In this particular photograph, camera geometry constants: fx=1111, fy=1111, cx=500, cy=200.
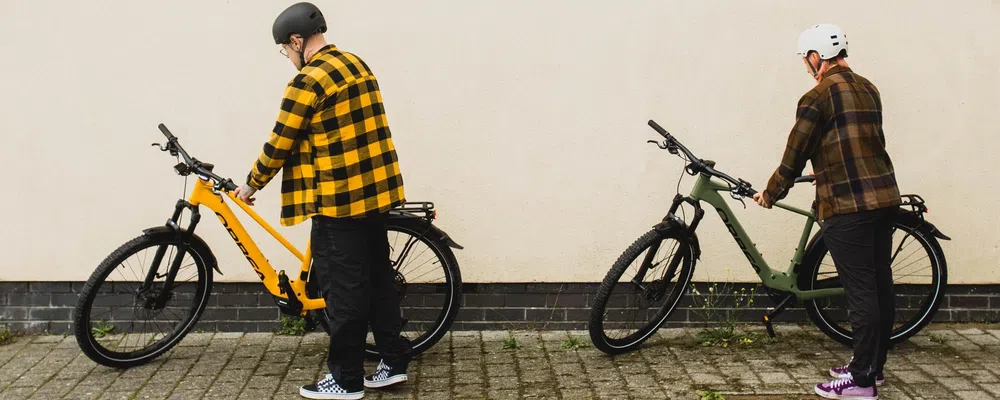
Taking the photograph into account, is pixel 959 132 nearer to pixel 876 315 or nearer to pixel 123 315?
pixel 876 315

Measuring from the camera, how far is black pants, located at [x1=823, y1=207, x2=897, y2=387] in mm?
5422

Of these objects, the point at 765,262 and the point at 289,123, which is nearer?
the point at 289,123

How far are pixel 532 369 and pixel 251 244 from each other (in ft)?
5.52

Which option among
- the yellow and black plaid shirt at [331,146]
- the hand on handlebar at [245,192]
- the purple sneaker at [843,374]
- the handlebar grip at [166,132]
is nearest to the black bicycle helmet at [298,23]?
the yellow and black plaid shirt at [331,146]

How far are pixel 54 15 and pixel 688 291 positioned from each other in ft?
13.5

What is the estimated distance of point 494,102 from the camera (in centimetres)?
664

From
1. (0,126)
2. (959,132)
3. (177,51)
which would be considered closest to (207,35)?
(177,51)

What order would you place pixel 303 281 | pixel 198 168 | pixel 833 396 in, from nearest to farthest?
1. pixel 833 396
2. pixel 198 168
3. pixel 303 281

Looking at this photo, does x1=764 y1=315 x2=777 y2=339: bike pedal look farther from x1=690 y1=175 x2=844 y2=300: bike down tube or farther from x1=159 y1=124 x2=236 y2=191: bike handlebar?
x1=159 y1=124 x2=236 y2=191: bike handlebar

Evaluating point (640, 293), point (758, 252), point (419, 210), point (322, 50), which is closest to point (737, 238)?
point (758, 252)

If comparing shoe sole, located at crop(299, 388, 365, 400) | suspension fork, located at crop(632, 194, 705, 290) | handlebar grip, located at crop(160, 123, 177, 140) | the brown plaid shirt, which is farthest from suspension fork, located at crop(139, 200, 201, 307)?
the brown plaid shirt

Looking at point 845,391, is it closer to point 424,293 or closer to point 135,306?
point 424,293

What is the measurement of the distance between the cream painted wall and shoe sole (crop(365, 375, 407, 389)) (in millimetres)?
1226

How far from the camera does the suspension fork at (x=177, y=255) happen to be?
596 cm
